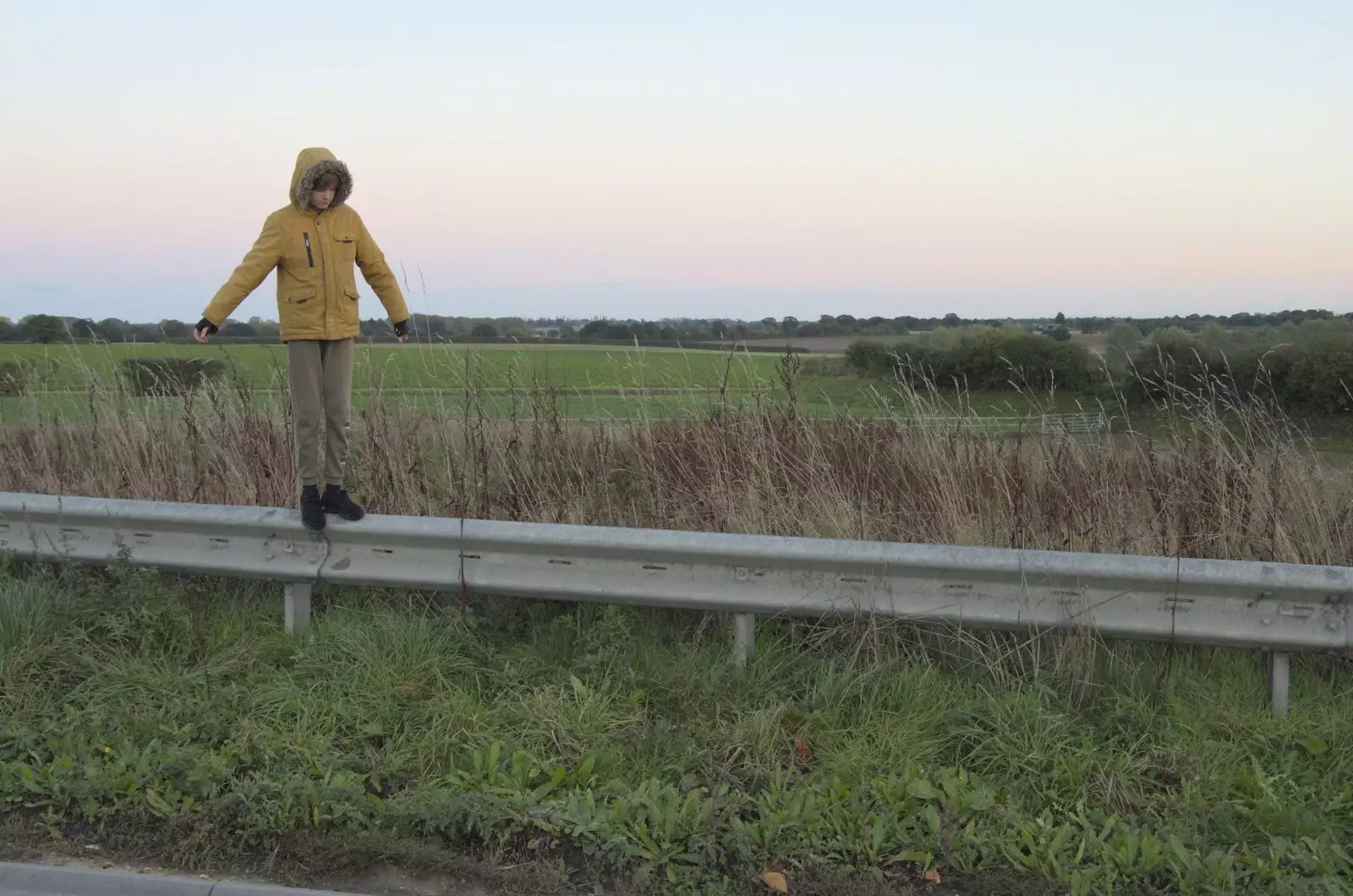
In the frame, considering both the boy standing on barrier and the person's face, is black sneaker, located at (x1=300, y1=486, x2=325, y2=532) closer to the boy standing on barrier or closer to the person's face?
the boy standing on barrier

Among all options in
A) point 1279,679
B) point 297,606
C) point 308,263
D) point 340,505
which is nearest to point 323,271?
point 308,263

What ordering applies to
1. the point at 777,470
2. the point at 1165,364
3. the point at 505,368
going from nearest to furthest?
1. the point at 777,470
2. the point at 1165,364
3. the point at 505,368

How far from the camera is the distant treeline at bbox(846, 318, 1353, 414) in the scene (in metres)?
7.21

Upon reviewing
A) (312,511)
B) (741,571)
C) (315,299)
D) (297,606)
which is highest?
(315,299)

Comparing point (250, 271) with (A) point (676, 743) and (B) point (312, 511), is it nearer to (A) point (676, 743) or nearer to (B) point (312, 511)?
(B) point (312, 511)

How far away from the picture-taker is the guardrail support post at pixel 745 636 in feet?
15.7

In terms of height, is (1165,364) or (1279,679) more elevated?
(1165,364)

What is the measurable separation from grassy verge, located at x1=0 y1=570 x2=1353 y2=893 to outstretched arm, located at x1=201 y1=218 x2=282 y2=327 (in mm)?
1449

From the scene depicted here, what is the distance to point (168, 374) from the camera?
9008 millimetres

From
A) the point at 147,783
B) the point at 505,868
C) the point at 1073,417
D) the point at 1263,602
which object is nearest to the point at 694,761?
the point at 505,868

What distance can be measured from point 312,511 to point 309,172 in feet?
5.68

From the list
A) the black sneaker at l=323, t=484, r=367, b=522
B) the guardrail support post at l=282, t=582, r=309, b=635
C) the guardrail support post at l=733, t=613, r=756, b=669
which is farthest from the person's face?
the guardrail support post at l=733, t=613, r=756, b=669

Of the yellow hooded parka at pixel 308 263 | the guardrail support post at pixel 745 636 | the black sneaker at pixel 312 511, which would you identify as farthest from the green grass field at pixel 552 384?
the guardrail support post at pixel 745 636

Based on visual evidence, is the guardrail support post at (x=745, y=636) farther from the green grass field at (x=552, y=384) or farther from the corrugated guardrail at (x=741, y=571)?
the green grass field at (x=552, y=384)
